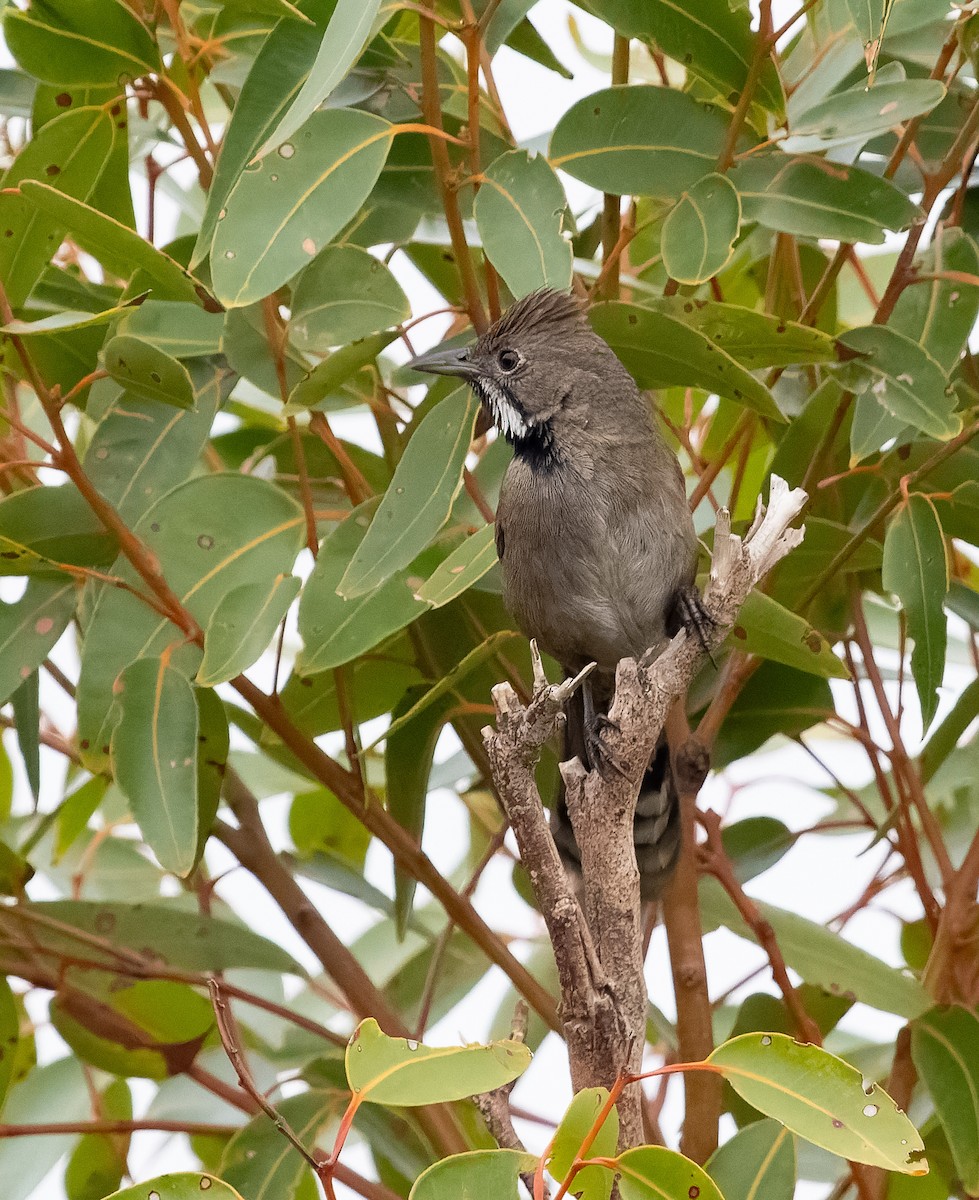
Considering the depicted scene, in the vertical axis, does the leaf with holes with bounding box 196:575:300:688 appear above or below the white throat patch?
below

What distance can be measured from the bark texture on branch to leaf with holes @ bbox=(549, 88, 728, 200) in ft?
2.19

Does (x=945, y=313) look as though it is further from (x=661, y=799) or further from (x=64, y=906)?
(x=64, y=906)

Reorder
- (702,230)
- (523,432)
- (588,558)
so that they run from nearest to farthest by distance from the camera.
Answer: (702,230)
(588,558)
(523,432)

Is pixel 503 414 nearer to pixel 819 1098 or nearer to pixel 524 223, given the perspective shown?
pixel 524 223

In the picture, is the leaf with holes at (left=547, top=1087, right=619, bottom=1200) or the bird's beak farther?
the bird's beak

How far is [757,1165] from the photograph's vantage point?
2.68 m

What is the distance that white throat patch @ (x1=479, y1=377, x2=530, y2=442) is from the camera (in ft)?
11.3

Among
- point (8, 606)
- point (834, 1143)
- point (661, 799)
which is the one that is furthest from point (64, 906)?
point (834, 1143)

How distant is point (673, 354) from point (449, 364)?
0.61 metres

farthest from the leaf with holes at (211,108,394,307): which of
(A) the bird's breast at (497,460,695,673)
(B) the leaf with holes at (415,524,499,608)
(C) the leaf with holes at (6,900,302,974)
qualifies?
(C) the leaf with holes at (6,900,302,974)

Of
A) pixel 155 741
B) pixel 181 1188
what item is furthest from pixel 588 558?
pixel 181 1188

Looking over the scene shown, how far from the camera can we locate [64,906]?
3355mm

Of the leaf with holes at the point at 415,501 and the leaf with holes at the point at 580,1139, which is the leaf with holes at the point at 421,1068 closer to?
the leaf with holes at the point at 580,1139

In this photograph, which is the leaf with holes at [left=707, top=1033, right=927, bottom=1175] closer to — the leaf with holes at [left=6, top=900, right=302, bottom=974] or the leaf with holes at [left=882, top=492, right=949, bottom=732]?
the leaf with holes at [left=882, top=492, right=949, bottom=732]
